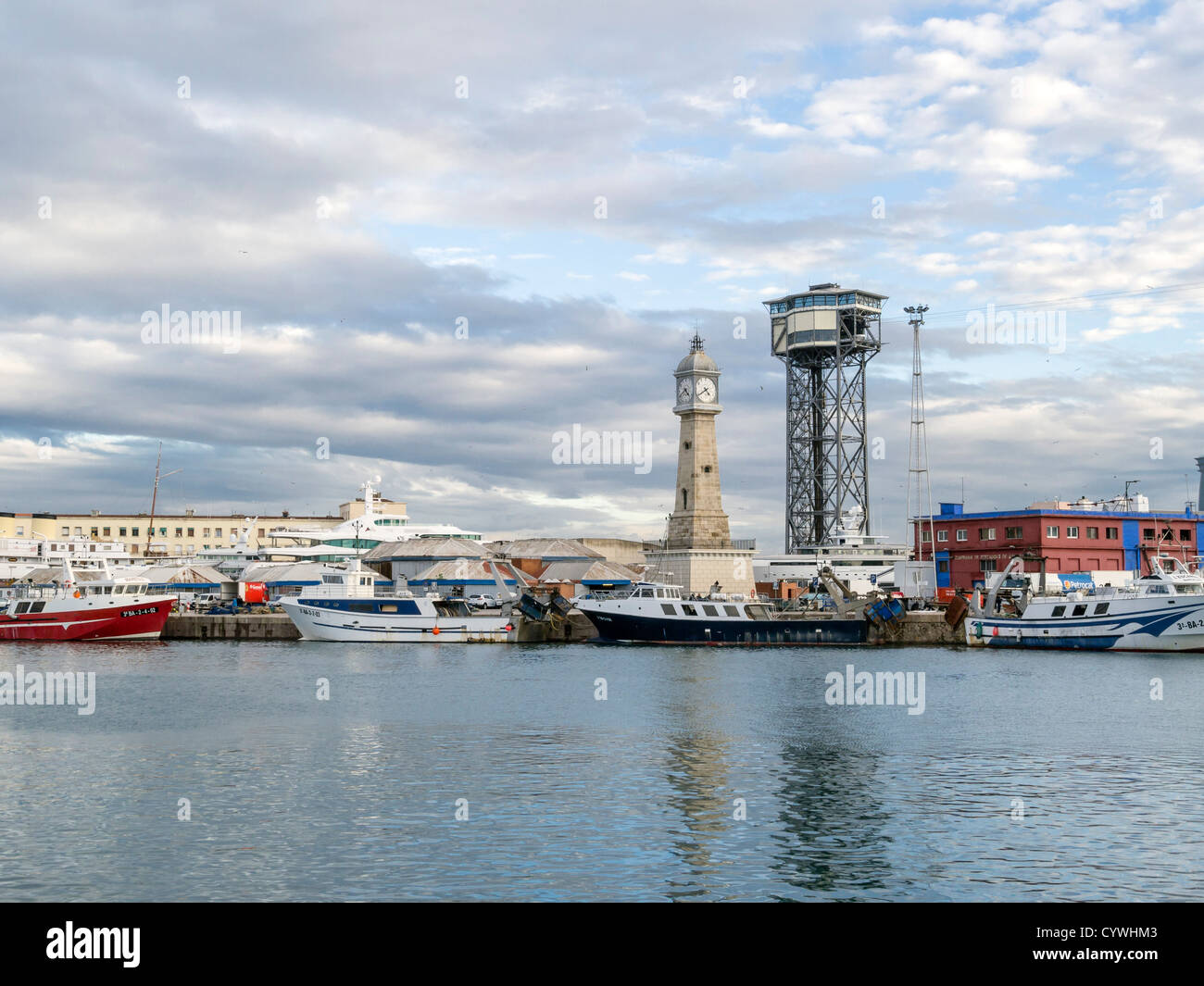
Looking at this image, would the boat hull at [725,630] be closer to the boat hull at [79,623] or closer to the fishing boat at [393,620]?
the fishing boat at [393,620]

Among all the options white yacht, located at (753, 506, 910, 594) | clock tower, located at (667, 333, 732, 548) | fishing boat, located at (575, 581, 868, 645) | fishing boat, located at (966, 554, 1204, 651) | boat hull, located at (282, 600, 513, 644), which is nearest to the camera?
fishing boat, located at (966, 554, 1204, 651)

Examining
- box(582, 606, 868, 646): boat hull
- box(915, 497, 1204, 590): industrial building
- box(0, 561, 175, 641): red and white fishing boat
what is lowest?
box(582, 606, 868, 646): boat hull

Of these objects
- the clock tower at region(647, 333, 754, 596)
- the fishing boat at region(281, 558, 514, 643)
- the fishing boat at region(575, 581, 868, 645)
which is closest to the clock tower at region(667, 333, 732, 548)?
the clock tower at region(647, 333, 754, 596)

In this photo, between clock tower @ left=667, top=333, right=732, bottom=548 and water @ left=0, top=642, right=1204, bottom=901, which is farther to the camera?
clock tower @ left=667, top=333, right=732, bottom=548

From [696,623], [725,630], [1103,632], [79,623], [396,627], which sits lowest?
[725,630]

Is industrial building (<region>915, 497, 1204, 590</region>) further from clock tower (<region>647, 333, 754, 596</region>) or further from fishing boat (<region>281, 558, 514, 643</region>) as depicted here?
fishing boat (<region>281, 558, 514, 643</region>)

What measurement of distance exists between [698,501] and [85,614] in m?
51.7

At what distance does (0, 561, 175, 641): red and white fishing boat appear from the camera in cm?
7756

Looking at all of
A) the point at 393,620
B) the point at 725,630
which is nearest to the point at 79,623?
the point at 393,620

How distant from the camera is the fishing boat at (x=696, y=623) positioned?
78375 millimetres

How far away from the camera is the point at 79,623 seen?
256ft

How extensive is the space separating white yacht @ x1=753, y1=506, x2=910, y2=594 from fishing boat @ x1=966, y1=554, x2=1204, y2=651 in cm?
4102

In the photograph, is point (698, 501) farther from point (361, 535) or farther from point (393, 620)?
point (361, 535)

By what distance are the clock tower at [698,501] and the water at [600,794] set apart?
52611mm
